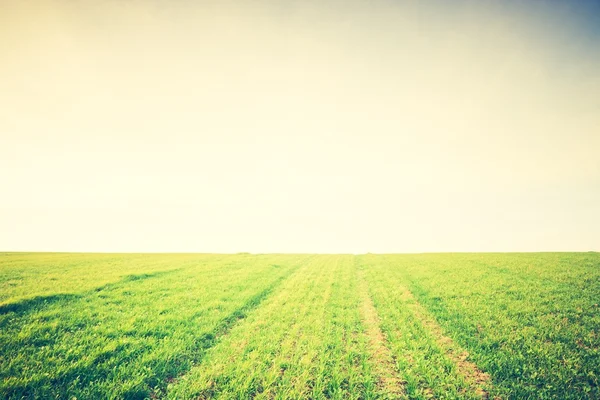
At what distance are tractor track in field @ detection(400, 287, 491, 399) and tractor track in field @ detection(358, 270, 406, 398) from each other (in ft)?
6.90

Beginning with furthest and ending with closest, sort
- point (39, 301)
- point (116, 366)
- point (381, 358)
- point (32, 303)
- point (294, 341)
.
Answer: point (39, 301) → point (32, 303) → point (294, 341) → point (381, 358) → point (116, 366)

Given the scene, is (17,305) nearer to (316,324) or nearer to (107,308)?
(107,308)

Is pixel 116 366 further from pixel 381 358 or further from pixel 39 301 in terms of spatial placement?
pixel 39 301

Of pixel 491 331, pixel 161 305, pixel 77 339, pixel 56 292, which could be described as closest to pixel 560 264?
pixel 491 331

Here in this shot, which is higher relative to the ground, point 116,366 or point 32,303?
point 32,303

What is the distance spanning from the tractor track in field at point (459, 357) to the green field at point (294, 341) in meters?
0.05

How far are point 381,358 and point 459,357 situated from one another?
9.59ft

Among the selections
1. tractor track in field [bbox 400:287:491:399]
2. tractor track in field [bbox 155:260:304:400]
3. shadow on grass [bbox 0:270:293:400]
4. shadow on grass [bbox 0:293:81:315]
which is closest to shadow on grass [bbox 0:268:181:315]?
shadow on grass [bbox 0:293:81:315]

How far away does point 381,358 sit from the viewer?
338 inches

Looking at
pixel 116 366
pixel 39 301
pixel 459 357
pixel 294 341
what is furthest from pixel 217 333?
pixel 39 301

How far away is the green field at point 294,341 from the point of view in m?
6.71

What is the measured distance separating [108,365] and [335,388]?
6.90m

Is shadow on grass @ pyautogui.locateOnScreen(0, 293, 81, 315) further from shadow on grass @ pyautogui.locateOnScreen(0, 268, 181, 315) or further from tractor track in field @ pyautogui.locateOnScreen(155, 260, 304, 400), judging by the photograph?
tractor track in field @ pyautogui.locateOnScreen(155, 260, 304, 400)

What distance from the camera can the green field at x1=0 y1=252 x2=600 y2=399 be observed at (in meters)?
6.71
